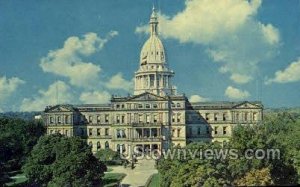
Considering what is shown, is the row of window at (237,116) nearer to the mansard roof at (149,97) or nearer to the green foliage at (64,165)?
the mansard roof at (149,97)

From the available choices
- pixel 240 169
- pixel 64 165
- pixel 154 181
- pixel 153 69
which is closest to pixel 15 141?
pixel 154 181

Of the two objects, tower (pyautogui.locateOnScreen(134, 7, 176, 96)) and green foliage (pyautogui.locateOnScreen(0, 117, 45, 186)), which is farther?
tower (pyautogui.locateOnScreen(134, 7, 176, 96))

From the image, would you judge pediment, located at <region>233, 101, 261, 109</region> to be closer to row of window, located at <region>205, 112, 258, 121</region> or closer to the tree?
row of window, located at <region>205, 112, 258, 121</region>

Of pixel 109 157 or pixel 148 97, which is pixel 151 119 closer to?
pixel 148 97

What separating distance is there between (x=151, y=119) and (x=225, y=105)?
10.1 meters

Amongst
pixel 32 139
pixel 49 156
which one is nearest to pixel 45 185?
pixel 49 156

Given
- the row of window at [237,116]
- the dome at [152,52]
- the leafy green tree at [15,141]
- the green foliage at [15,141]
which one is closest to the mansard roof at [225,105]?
the row of window at [237,116]

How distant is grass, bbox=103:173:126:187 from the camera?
147 ft

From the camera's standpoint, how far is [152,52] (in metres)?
83.2

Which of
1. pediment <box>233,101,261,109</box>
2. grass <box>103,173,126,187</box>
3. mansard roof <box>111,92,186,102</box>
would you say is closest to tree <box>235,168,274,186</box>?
grass <box>103,173,126,187</box>

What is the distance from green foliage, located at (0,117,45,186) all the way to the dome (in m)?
23.2

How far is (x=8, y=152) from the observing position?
5369 cm

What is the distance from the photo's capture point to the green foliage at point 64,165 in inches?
1483

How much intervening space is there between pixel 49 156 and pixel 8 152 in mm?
13044
